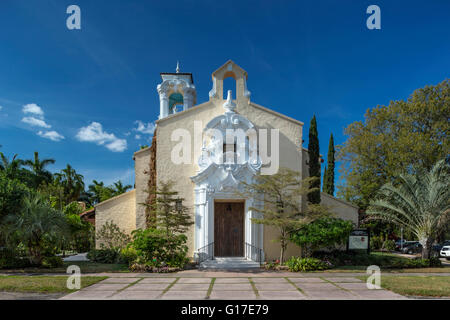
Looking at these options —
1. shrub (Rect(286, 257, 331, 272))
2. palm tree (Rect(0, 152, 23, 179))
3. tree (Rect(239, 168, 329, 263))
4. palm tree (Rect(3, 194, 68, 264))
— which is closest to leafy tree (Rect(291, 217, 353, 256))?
tree (Rect(239, 168, 329, 263))

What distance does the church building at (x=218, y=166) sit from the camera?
14.7 metres

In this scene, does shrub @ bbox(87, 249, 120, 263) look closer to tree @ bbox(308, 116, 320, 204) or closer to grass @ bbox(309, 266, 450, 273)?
grass @ bbox(309, 266, 450, 273)

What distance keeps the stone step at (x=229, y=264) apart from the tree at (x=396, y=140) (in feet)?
42.6

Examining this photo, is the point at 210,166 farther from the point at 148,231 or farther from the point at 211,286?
the point at 211,286

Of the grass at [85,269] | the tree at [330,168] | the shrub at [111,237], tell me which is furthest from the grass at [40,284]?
the tree at [330,168]

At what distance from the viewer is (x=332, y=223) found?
13836 mm

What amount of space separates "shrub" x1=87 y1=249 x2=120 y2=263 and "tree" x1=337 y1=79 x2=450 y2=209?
60.2 feet

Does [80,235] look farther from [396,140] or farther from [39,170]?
[396,140]

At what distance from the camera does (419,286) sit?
9.53 metres

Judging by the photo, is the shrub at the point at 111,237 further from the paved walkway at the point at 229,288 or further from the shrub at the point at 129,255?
the paved walkway at the point at 229,288

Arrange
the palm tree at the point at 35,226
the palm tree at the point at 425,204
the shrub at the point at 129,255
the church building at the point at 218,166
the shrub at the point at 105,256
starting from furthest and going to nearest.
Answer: the shrub at the point at 105,256, the church building at the point at 218,166, the palm tree at the point at 425,204, the shrub at the point at 129,255, the palm tree at the point at 35,226

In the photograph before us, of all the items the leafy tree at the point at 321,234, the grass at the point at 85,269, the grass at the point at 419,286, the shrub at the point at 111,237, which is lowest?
the grass at the point at 85,269

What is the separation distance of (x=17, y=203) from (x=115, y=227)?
476cm

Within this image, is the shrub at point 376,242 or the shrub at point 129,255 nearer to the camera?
the shrub at point 129,255
